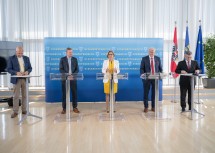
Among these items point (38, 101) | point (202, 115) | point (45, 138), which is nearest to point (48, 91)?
point (38, 101)

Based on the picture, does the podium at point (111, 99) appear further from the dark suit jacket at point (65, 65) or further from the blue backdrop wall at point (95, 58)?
the blue backdrop wall at point (95, 58)

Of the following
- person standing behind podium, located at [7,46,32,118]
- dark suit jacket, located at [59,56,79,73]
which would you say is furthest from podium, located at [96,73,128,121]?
person standing behind podium, located at [7,46,32,118]

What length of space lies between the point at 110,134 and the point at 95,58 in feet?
10.9

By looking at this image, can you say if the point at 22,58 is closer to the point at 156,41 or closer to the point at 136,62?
the point at 136,62

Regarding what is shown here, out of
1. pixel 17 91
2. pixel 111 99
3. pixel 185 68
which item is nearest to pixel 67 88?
pixel 111 99

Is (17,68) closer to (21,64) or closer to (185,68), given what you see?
(21,64)

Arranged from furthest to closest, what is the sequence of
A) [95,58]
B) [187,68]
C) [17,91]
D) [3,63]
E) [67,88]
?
[95,58]
[3,63]
[187,68]
[17,91]
[67,88]

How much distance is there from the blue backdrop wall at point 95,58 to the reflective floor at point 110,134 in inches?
48.4

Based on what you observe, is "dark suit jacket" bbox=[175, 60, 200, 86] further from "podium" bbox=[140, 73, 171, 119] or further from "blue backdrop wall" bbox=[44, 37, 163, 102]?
"blue backdrop wall" bbox=[44, 37, 163, 102]

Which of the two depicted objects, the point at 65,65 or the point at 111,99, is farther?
the point at 65,65

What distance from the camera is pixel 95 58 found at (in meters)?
7.35

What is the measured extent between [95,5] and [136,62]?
3102 mm

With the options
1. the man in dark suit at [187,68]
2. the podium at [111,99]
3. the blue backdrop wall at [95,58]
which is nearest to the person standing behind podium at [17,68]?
the blue backdrop wall at [95,58]

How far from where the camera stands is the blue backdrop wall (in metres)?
7.25
